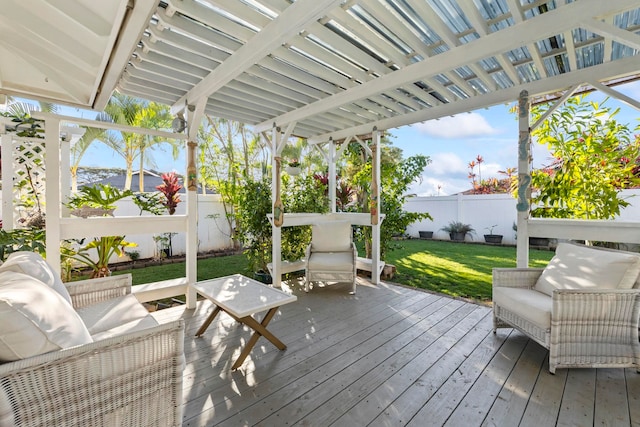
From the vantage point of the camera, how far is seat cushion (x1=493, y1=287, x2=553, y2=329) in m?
2.29

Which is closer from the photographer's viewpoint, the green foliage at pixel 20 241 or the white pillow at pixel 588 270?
the white pillow at pixel 588 270

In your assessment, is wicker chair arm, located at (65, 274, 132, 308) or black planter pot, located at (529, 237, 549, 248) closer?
wicker chair arm, located at (65, 274, 132, 308)

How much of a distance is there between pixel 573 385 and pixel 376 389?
4.62 feet

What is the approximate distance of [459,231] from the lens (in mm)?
9070

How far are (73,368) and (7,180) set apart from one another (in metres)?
3.76

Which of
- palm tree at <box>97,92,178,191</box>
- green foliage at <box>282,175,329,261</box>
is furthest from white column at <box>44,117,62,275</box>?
palm tree at <box>97,92,178,191</box>

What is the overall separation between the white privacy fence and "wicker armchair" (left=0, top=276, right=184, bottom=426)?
814 cm

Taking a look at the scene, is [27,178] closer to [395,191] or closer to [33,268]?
[33,268]

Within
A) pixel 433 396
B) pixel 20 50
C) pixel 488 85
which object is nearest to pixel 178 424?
pixel 433 396

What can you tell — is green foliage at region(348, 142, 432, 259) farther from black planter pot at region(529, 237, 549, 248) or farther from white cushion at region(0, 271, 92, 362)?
white cushion at region(0, 271, 92, 362)

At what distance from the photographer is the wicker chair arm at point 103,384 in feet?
3.66

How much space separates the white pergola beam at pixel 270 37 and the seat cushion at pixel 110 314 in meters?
2.21

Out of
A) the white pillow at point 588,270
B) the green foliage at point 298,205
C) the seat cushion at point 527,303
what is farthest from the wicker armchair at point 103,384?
the green foliage at point 298,205

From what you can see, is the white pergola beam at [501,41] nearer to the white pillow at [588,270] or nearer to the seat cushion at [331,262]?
the white pillow at [588,270]
